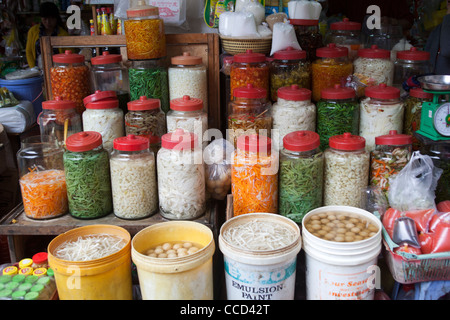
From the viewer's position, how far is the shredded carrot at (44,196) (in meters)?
1.86

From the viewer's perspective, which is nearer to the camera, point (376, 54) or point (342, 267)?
point (342, 267)

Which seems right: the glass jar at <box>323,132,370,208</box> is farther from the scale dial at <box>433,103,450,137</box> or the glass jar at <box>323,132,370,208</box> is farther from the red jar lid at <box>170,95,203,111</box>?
the red jar lid at <box>170,95,203,111</box>

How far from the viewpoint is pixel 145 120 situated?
198 centimetres

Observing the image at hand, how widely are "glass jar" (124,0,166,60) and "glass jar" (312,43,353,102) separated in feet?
2.61

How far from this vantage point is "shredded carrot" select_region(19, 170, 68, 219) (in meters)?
1.86

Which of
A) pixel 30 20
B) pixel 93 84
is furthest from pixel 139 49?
pixel 30 20

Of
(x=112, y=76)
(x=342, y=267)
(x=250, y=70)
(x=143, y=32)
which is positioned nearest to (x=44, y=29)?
(x=112, y=76)

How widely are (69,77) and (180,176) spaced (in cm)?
89

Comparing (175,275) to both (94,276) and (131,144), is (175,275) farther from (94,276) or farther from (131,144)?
(131,144)

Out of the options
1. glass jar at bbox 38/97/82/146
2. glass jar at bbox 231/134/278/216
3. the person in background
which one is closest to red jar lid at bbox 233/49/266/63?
glass jar at bbox 231/134/278/216

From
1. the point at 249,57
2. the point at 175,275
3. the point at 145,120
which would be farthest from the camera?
the point at 249,57

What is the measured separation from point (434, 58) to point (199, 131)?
6.19 ft

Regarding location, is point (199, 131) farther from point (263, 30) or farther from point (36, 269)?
point (36, 269)

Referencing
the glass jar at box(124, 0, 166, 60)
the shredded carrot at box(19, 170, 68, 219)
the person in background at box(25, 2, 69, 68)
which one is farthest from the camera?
the person in background at box(25, 2, 69, 68)
